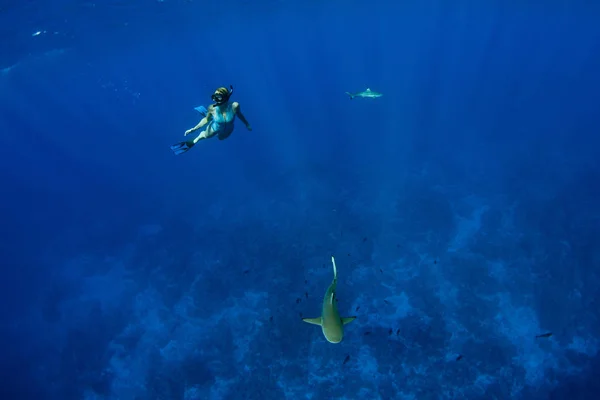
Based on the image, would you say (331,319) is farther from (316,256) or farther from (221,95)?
(316,256)

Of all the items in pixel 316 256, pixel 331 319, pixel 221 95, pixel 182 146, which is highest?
pixel 221 95

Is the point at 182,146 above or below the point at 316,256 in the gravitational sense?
above

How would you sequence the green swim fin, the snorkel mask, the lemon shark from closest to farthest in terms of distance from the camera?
the lemon shark < the snorkel mask < the green swim fin

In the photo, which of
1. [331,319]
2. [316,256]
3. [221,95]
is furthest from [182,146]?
[316,256]

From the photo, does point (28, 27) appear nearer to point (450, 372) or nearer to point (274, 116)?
point (274, 116)

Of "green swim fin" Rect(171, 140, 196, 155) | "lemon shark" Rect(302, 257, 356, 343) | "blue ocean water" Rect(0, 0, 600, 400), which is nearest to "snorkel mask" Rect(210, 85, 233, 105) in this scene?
"green swim fin" Rect(171, 140, 196, 155)

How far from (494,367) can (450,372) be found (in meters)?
2.20

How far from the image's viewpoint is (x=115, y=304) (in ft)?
74.7

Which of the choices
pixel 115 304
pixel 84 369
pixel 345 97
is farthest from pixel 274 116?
pixel 84 369

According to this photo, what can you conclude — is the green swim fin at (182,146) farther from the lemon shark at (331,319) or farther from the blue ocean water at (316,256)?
the blue ocean water at (316,256)

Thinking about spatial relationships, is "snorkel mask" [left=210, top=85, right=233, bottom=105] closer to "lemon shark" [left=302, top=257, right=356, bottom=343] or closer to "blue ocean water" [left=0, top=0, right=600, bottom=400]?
"lemon shark" [left=302, top=257, right=356, bottom=343]

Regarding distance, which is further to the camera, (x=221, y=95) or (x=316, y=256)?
(x=316, y=256)

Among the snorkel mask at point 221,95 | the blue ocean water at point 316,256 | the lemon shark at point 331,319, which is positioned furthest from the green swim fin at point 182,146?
the blue ocean water at point 316,256

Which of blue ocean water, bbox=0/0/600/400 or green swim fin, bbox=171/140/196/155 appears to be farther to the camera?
blue ocean water, bbox=0/0/600/400
